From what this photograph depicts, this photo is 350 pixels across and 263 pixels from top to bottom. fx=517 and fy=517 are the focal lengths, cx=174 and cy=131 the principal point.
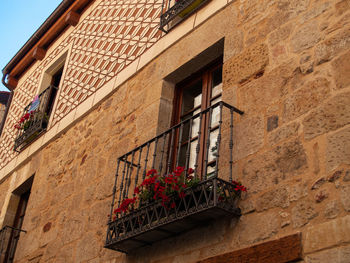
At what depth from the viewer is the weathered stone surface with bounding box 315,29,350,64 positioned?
11.5 feet

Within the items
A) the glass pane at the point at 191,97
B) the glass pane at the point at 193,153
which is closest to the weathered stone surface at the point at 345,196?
the glass pane at the point at 193,153

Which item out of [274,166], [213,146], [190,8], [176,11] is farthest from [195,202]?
[176,11]

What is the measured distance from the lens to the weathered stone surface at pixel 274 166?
133 inches

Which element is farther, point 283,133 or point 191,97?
point 191,97

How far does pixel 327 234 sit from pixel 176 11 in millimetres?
3414

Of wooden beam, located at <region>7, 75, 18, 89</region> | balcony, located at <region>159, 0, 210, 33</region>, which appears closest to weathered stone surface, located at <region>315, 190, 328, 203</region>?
balcony, located at <region>159, 0, 210, 33</region>

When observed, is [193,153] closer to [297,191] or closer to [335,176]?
[297,191]

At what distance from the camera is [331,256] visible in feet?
9.26

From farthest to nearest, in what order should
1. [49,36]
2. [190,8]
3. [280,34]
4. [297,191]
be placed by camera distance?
1. [49,36]
2. [190,8]
3. [280,34]
4. [297,191]

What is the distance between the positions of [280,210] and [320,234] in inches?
15.0

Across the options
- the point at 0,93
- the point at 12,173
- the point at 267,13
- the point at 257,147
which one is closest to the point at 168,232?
the point at 257,147

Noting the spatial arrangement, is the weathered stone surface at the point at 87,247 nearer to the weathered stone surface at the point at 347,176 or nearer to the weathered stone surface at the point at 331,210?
the weathered stone surface at the point at 331,210

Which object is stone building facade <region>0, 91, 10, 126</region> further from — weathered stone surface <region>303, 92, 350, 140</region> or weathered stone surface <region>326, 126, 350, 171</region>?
weathered stone surface <region>326, 126, 350, 171</region>

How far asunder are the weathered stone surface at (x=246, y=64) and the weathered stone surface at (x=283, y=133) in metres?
0.67
